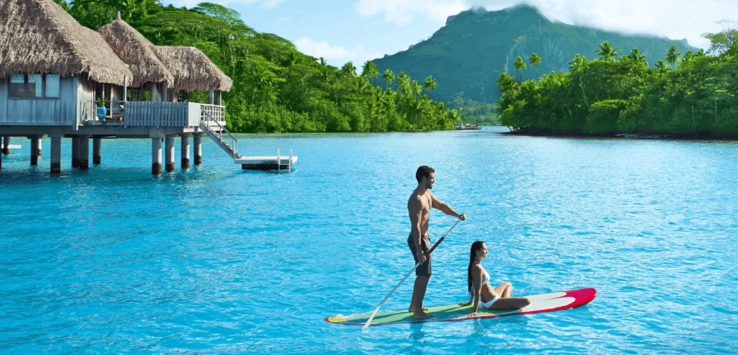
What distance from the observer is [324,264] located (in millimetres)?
15828

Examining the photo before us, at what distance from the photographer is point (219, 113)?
38.6 m

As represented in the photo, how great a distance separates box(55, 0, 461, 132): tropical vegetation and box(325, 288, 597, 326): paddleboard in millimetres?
85886

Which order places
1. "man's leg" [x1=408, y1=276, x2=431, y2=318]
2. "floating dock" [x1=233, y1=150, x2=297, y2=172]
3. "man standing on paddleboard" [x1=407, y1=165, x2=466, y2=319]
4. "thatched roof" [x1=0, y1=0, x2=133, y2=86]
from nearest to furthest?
"man standing on paddleboard" [x1=407, y1=165, x2=466, y2=319], "man's leg" [x1=408, y1=276, x2=431, y2=318], "thatched roof" [x1=0, y1=0, x2=133, y2=86], "floating dock" [x1=233, y1=150, x2=297, y2=172]

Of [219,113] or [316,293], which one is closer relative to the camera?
[316,293]

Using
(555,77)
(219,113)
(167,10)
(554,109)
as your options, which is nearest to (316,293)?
(219,113)

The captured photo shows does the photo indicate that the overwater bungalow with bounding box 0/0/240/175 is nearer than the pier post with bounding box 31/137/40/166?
Yes

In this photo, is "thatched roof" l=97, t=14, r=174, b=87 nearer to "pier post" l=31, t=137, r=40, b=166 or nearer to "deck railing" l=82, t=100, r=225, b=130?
"deck railing" l=82, t=100, r=225, b=130

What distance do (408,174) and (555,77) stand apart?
99.3 m

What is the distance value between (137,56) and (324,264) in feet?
76.8

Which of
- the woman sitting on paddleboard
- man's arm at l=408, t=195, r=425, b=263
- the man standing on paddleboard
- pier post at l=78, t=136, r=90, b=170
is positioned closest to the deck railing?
pier post at l=78, t=136, r=90, b=170

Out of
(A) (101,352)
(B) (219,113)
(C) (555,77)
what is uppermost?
(C) (555,77)

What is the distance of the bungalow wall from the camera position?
29344 mm

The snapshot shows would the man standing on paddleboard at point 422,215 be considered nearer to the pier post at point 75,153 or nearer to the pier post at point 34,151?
the pier post at point 75,153

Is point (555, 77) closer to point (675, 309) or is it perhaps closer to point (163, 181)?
point (163, 181)
